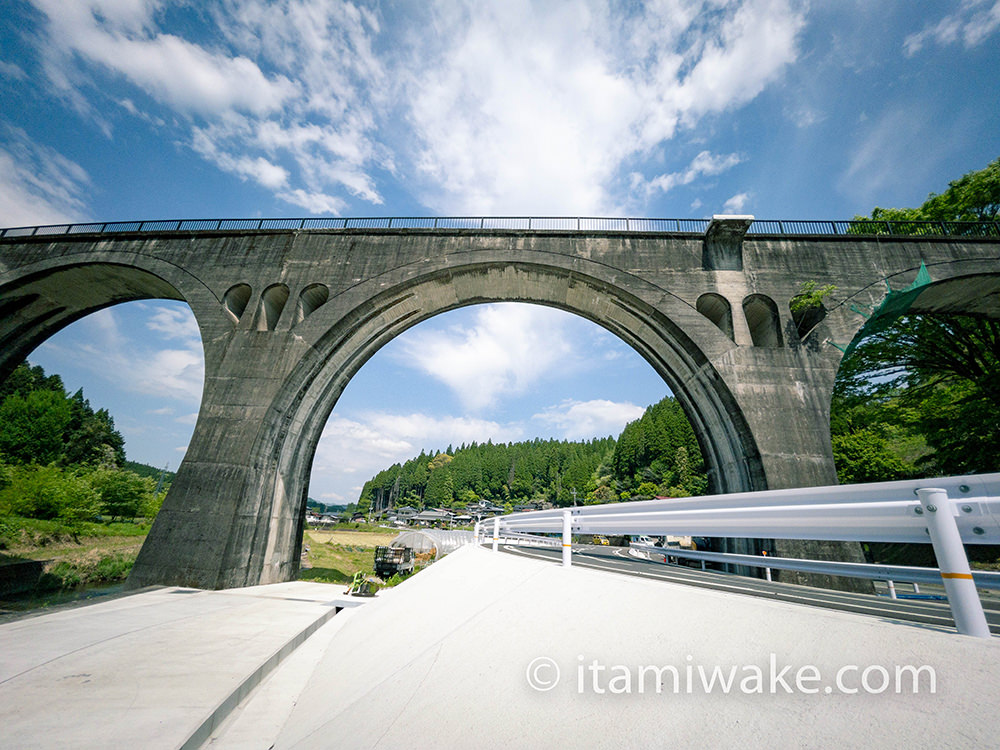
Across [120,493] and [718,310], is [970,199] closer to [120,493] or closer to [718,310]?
[718,310]

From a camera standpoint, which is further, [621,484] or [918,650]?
[621,484]

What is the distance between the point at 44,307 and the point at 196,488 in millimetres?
13466

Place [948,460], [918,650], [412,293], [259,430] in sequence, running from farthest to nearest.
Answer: [948,460] < [412,293] < [259,430] < [918,650]

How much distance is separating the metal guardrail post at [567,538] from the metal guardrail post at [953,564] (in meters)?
2.99

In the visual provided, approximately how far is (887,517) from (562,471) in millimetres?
111099

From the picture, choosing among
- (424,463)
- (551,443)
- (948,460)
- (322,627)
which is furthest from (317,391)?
(424,463)

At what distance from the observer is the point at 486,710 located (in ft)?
6.66

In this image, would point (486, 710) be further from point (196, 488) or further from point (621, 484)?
point (621, 484)

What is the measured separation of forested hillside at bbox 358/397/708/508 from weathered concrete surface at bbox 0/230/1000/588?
131ft

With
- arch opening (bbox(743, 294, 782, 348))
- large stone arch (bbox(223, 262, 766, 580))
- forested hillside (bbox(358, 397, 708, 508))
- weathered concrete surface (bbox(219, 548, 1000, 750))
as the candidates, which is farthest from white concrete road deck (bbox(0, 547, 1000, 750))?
forested hillside (bbox(358, 397, 708, 508))

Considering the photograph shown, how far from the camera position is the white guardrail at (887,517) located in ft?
5.51

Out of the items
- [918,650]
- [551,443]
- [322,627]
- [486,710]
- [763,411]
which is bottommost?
[322,627]

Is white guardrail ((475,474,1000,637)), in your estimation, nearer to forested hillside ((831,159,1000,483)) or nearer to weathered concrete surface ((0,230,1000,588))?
weathered concrete surface ((0,230,1000,588))

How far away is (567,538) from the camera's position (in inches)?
181
